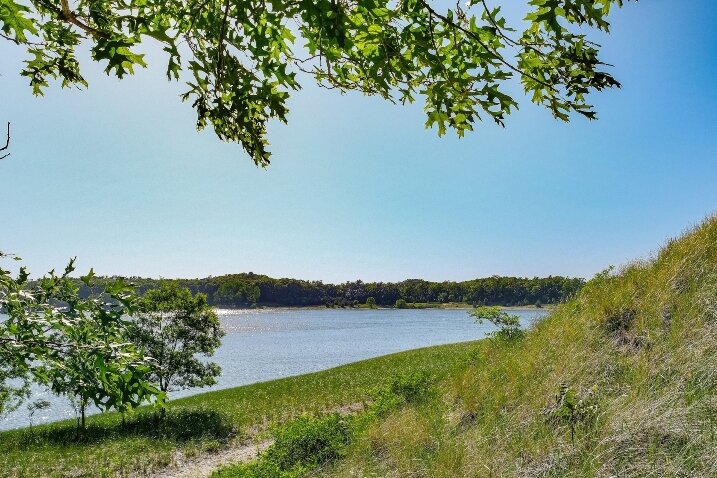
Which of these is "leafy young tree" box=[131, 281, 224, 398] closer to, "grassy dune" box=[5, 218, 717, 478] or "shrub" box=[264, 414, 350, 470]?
"grassy dune" box=[5, 218, 717, 478]

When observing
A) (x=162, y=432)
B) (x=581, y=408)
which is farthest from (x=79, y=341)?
(x=162, y=432)

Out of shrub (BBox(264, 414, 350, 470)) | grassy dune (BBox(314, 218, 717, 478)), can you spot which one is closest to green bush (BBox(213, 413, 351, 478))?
shrub (BBox(264, 414, 350, 470))

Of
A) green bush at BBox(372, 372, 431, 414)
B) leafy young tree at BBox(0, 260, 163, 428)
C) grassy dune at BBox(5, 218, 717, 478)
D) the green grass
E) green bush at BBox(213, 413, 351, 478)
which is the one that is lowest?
the green grass

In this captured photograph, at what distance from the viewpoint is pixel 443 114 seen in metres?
3.86

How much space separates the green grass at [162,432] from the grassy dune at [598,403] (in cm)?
469

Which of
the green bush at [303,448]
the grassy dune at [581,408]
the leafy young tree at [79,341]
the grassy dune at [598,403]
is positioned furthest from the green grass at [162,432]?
the leafy young tree at [79,341]

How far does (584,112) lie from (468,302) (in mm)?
169285

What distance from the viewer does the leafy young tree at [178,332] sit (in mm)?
19281

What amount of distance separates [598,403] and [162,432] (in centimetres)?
1671

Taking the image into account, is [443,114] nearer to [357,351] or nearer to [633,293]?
[633,293]

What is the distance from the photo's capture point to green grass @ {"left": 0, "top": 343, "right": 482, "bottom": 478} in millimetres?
13734

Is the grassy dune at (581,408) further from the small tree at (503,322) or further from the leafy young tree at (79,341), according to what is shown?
the leafy young tree at (79,341)

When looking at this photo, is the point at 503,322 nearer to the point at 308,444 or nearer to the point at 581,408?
the point at 308,444

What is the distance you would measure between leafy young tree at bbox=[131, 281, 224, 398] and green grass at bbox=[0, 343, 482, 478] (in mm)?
1656
